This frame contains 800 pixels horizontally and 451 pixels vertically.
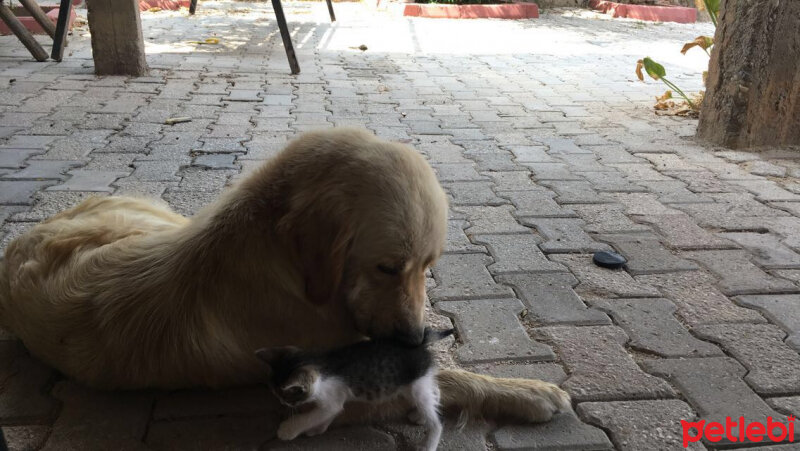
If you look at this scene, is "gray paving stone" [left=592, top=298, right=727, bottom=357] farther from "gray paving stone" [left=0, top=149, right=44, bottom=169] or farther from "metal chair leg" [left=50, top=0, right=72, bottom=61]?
"metal chair leg" [left=50, top=0, right=72, bottom=61]

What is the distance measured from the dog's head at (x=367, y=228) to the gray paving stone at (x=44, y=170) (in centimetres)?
346

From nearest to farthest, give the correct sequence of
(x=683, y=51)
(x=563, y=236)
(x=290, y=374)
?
(x=290, y=374) → (x=563, y=236) → (x=683, y=51)

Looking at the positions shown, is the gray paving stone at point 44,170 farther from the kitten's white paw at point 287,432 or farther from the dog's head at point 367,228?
the kitten's white paw at point 287,432

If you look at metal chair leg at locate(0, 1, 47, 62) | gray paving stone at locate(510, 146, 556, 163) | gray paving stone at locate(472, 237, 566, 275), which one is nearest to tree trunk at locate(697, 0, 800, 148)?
gray paving stone at locate(510, 146, 556, 163)

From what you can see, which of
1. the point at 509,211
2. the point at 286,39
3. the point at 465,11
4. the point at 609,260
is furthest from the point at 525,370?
the point at 465,11

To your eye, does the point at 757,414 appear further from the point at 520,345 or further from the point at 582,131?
the point at 582,131

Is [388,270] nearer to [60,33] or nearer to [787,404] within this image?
[787,404]

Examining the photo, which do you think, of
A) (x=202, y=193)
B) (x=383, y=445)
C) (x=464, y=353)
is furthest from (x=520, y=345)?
(x=202, y=193)

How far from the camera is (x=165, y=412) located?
2.52 meters

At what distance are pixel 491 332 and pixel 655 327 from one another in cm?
84

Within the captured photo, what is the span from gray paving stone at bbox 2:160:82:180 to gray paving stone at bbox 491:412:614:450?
4.13 metres

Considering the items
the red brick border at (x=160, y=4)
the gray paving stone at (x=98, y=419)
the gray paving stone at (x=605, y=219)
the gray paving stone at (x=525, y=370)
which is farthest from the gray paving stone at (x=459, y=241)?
the red brick border at (x=160, y=4)

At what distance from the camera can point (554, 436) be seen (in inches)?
96.9

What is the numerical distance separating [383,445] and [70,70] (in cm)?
832
